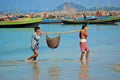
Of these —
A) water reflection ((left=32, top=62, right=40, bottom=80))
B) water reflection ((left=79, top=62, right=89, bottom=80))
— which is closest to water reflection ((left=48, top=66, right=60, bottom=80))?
water reflection ((left=32, top=62, right=40, bottom=80))

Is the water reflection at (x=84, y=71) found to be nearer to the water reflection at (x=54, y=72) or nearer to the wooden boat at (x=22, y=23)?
the water reflection at (x=54, y=72)

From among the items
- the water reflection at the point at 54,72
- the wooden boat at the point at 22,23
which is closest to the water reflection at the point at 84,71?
the water reflection at the point at 54,72

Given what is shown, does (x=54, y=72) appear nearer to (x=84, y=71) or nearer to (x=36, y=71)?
(x=36, y=71)

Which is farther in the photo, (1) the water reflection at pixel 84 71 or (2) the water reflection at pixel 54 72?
(2) the water reflection at pixel 54 72

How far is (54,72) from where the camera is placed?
10930 mm

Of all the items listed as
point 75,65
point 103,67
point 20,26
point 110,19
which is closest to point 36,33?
point 75,65

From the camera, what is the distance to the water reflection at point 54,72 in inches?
395

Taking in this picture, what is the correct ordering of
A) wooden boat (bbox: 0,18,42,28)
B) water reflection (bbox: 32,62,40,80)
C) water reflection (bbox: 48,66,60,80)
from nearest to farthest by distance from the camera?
water reflection (bbox: 48,66,60,80) → water reflection (bbox: 32,62,40,80) → wooden boat (bbox: 0,18,42,28)

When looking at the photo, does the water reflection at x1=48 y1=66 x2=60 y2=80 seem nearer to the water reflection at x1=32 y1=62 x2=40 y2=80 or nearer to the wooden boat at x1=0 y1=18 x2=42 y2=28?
the water reflection at x1=32 y1=62 x2=40 y2=80

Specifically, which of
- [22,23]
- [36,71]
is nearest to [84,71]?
[36,71]

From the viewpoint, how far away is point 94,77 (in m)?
9.88

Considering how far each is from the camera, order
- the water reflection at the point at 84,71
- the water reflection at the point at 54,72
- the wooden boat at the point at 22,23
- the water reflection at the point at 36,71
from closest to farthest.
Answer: the water reflection at the point at 84,71
the water reflection at the point at 54,72
the water reflection at the point at 36,71
the wooden boat at the point at 22,23

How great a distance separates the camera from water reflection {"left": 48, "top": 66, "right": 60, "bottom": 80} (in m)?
10.0

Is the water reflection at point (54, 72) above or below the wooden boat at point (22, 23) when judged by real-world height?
above
